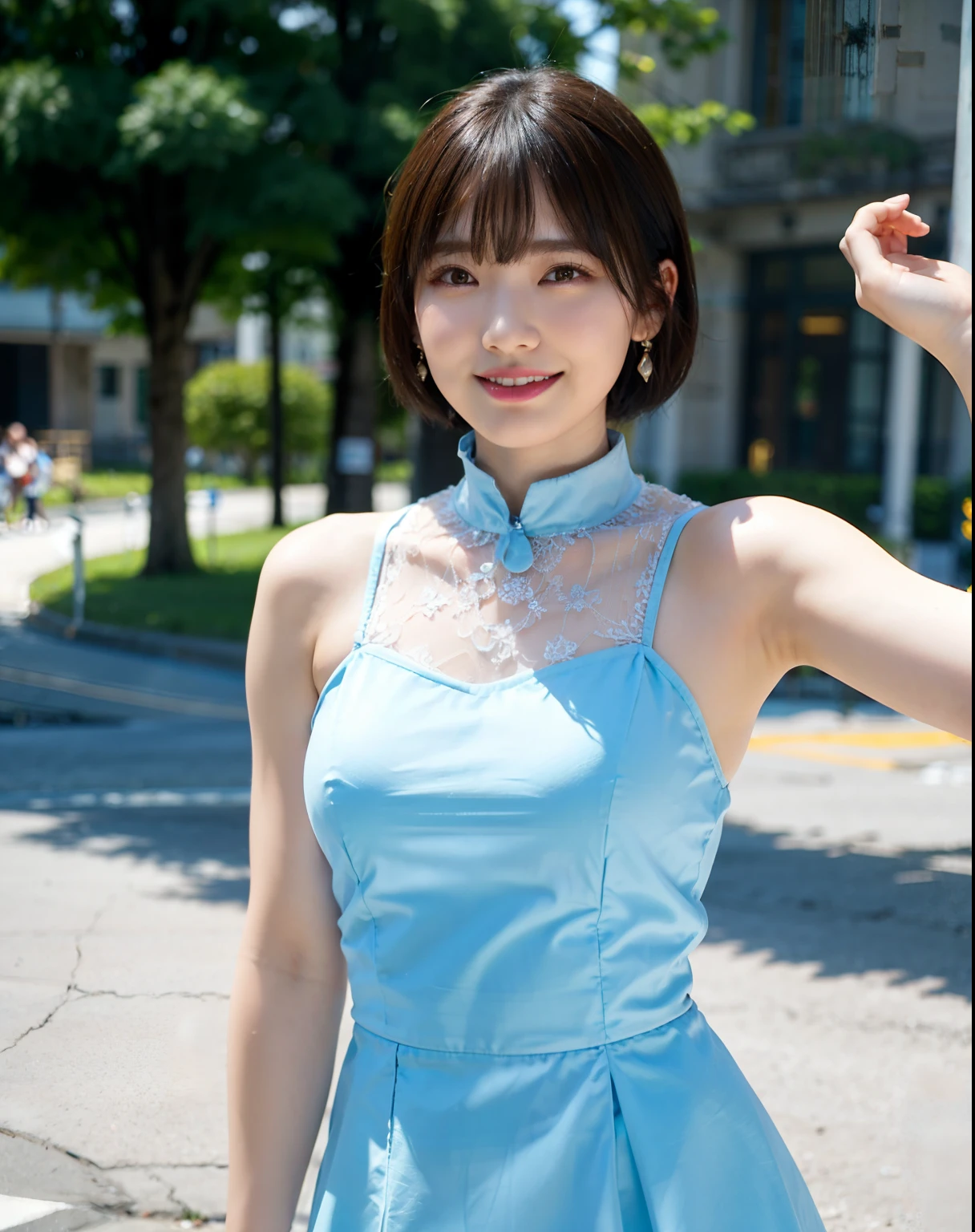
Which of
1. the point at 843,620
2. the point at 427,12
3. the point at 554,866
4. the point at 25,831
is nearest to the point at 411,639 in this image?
the point at 554,866

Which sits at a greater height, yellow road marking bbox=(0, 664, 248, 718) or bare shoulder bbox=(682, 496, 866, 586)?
bare shoulder bbox=(682, 496, 866, 586)

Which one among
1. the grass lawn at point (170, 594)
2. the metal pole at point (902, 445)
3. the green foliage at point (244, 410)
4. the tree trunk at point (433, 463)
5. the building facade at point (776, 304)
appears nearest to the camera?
the grass lawn at point (170, 594)

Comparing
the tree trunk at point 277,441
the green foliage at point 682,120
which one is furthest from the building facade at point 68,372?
the green foliage at point 682,120

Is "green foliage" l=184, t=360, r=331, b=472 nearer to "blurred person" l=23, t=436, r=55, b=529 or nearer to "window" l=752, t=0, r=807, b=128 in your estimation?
"blurred person" l=23, t=436, r=55, b=529

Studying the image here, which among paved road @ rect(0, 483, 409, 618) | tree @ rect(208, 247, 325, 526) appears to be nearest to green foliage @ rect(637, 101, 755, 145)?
tree @ rect(208, 247, 325, 526)

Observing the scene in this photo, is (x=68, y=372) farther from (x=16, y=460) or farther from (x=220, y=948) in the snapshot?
(x=220, y=948)

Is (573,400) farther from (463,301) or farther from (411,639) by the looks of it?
(411,639)

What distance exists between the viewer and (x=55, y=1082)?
1555 millimetres

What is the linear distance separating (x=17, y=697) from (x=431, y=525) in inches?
82.4

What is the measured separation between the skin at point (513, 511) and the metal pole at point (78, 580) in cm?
613

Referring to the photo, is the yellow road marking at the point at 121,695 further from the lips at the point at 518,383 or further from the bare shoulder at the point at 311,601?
the lips at the point at 518,383

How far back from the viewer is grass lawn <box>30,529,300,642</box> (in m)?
9.12

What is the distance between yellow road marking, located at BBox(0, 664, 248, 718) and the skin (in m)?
2.10

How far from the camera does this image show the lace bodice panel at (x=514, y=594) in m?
1.45
